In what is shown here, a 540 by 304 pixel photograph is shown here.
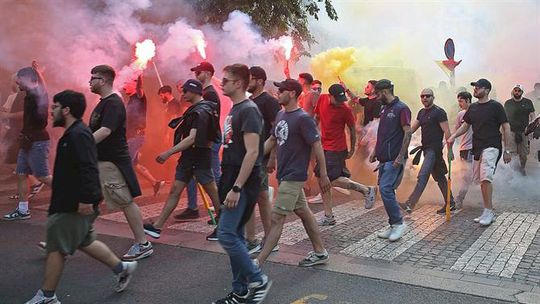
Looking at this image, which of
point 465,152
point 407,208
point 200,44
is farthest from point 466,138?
point 200,44

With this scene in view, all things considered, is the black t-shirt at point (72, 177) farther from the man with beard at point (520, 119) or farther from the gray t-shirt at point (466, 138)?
the man with beard at point (520, 119)

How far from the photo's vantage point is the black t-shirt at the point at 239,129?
3602 millimetres

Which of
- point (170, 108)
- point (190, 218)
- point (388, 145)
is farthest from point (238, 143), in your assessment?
point (170, 108)

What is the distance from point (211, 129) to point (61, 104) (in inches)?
75.1

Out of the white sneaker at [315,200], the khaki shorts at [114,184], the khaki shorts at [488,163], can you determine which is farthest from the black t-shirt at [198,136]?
the khaki shorts at [488,163]

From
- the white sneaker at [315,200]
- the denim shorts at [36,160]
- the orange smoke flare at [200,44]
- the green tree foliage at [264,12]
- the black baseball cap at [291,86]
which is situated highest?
the green tree foliage at [264,12]

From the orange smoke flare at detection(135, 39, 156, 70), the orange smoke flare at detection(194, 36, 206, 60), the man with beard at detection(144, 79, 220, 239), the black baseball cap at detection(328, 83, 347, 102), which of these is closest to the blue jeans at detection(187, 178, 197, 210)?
the man with beard at detection(144, 79, 220, 239)

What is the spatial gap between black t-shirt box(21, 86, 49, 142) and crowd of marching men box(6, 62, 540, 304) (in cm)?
1

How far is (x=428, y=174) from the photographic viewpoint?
6746 millimetres

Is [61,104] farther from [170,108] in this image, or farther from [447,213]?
[447,213]

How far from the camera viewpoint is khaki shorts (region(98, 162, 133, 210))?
4.52 m

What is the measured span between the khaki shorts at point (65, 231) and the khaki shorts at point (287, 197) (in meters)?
1.49

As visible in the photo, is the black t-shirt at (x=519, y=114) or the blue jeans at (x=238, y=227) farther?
the black t-shirt at (x=519, y=114)

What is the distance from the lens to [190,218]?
637cm
